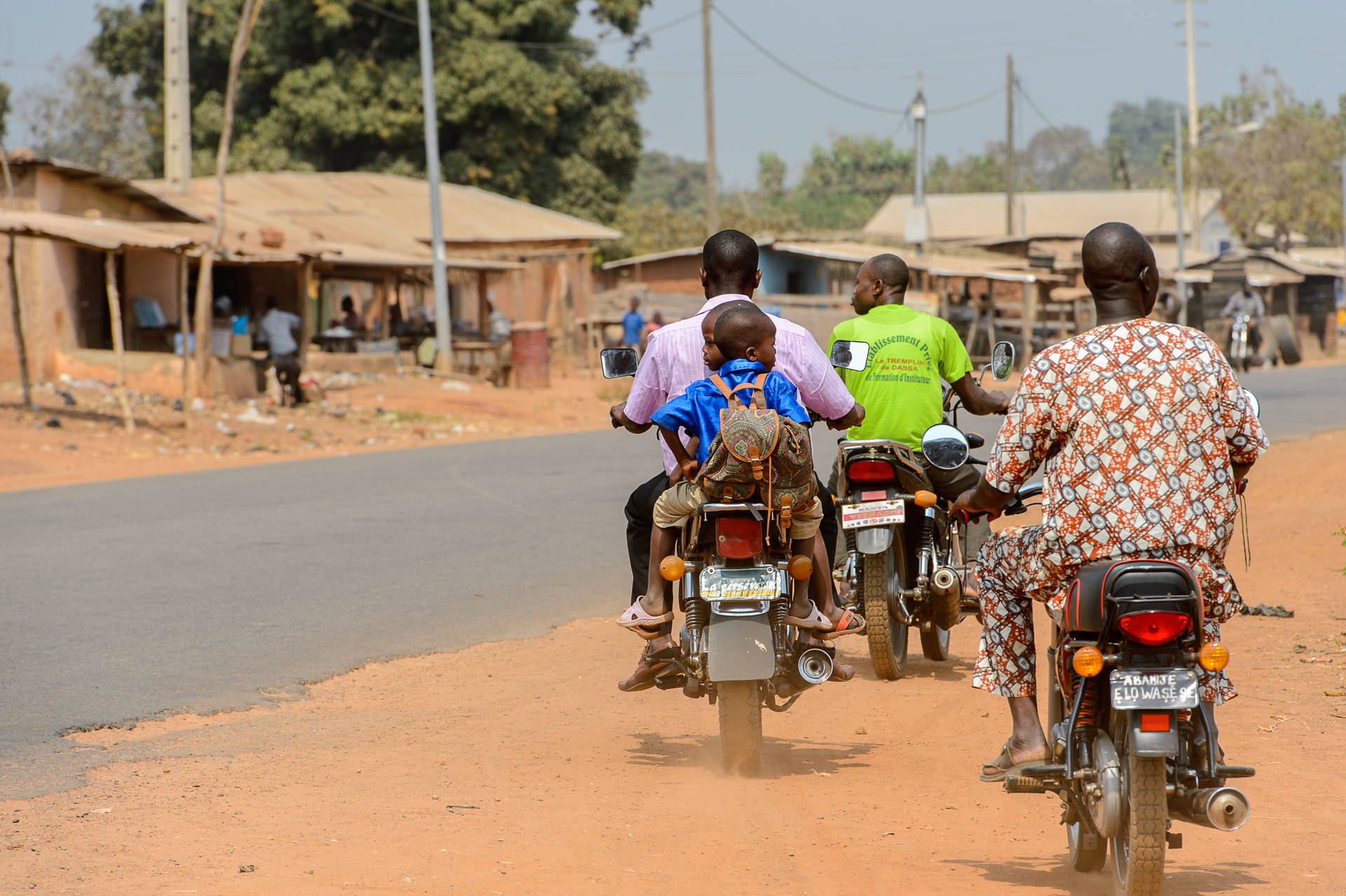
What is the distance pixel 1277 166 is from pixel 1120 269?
66.4 m

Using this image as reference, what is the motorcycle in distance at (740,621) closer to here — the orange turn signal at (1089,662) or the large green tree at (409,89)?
the orange turn signal at (1089,662)

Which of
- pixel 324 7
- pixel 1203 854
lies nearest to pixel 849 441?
pixel 1203 854

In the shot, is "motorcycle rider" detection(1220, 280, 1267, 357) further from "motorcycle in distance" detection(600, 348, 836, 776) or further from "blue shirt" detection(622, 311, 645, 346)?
"motorcycle in distance" detection(600, 348, 836, 776)

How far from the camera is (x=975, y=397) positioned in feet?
21.7

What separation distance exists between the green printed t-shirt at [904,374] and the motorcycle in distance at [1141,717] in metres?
2.90

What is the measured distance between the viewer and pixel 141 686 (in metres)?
6.71

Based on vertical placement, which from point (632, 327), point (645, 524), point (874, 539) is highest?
point (632, 327)

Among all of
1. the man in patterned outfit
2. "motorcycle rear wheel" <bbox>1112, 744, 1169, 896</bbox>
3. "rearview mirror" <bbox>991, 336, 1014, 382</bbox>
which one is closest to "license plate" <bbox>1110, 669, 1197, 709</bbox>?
"motorcycle rear wheel" <bbox>1112, 744, 1169, 896</bbox>

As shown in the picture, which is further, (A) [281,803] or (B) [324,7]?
(B) [324,7]

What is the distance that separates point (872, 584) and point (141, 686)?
3.29m

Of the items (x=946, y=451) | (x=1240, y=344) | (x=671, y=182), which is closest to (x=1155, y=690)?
(x=946, y=451)

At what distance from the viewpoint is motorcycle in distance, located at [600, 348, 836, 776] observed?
5000mm

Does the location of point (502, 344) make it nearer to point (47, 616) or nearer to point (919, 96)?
point (919, 96)

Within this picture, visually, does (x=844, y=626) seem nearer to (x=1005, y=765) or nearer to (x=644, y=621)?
(x=644, y=621)
